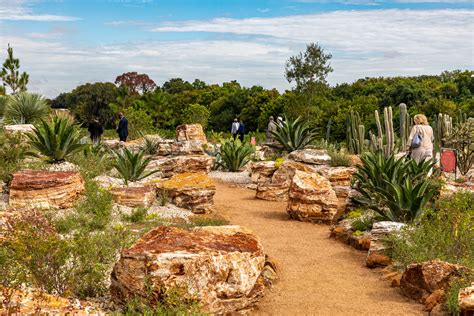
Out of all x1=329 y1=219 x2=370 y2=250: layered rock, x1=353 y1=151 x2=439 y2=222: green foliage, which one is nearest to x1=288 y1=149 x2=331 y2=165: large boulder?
x1=353 y1=151 x2=439 y2=222: green foliage

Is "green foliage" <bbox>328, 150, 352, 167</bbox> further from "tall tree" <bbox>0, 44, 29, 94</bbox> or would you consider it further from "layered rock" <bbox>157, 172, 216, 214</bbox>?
"tall tree" <bbox>0, 44, 29, 94</bbox>

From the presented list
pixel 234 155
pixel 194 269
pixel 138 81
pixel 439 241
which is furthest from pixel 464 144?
pixel 138 81

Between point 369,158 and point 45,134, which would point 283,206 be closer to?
point 369,158

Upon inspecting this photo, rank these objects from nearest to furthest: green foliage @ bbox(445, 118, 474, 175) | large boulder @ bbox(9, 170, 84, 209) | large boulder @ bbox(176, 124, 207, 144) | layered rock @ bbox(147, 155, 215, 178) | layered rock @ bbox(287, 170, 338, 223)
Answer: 1. large boulder @ bbox(9, 170, 84, 209)
2. layered rock @ bbox(287, 170, 338, 223)
3. green foliage @ bbox(445, 118, 474, 175)
4. layered rock @ bbox(147, 155, 215, 178)
5. large boulder @ bbox(176, 124, 207, 144)

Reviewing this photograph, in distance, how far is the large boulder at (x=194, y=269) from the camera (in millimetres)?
5348

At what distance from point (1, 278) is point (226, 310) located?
2142 millimetres

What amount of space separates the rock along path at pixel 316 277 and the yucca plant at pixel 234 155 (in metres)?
6.28

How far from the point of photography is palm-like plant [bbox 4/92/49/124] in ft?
66.3

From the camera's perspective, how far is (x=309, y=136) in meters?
17.3

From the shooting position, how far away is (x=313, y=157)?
1534 centimetres

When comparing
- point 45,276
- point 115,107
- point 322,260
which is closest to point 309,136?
point 322,260

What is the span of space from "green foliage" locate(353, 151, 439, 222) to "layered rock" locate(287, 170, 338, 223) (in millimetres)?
645

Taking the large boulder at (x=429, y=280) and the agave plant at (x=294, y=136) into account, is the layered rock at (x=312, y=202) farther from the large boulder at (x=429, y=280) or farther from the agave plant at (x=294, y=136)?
the agave plant at (x=294, y=136)

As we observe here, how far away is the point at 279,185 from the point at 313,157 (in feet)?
7.14
